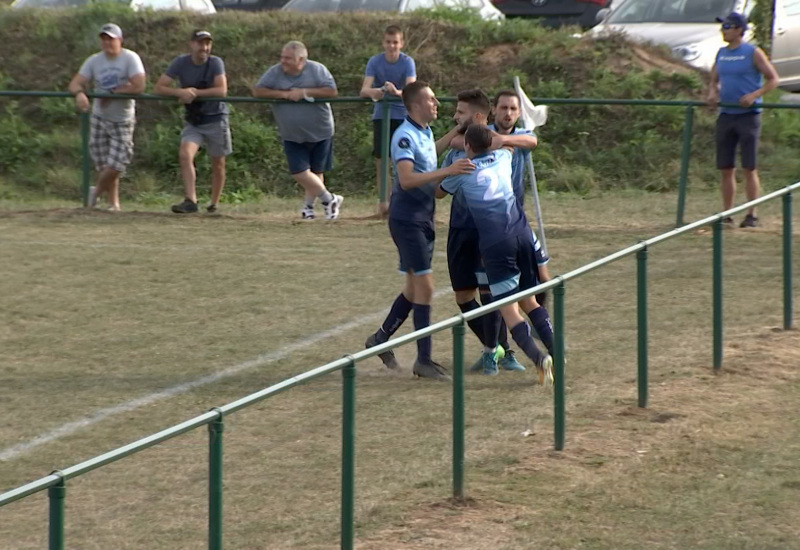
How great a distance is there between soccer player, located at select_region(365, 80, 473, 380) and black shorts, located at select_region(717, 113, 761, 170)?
5917mm

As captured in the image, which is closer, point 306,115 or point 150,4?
point 306,115

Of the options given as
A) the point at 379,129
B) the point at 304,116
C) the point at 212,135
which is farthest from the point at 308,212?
the point at 212,135

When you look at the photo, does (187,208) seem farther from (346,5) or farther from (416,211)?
(416,211)

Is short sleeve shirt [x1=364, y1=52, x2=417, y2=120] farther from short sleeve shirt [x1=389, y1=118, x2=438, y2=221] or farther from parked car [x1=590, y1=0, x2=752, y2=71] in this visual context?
short sleeve shirt [x1=389, y1=118, x2=438, y2=221]

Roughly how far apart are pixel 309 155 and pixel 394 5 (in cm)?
679

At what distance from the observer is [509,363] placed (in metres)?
9.78

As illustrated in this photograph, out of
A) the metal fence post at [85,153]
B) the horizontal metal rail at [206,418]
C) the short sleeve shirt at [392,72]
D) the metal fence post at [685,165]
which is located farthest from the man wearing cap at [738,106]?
the horizontal metal rail at [206,418]

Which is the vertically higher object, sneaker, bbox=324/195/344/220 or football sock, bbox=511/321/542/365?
sneaker, bbox=324/195/344/220

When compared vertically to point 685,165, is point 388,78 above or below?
above

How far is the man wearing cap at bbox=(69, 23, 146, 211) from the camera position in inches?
637

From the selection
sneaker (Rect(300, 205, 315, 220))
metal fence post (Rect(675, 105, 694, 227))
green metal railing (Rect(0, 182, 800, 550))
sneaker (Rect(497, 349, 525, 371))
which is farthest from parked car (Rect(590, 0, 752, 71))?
sneaker (Rect(497, 349, 525, 371))

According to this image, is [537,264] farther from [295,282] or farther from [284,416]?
[295,282]

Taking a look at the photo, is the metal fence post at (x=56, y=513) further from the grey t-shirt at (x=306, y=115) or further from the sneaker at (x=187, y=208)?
the sneaker at (x=187, y=208)

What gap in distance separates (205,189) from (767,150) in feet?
22.4
